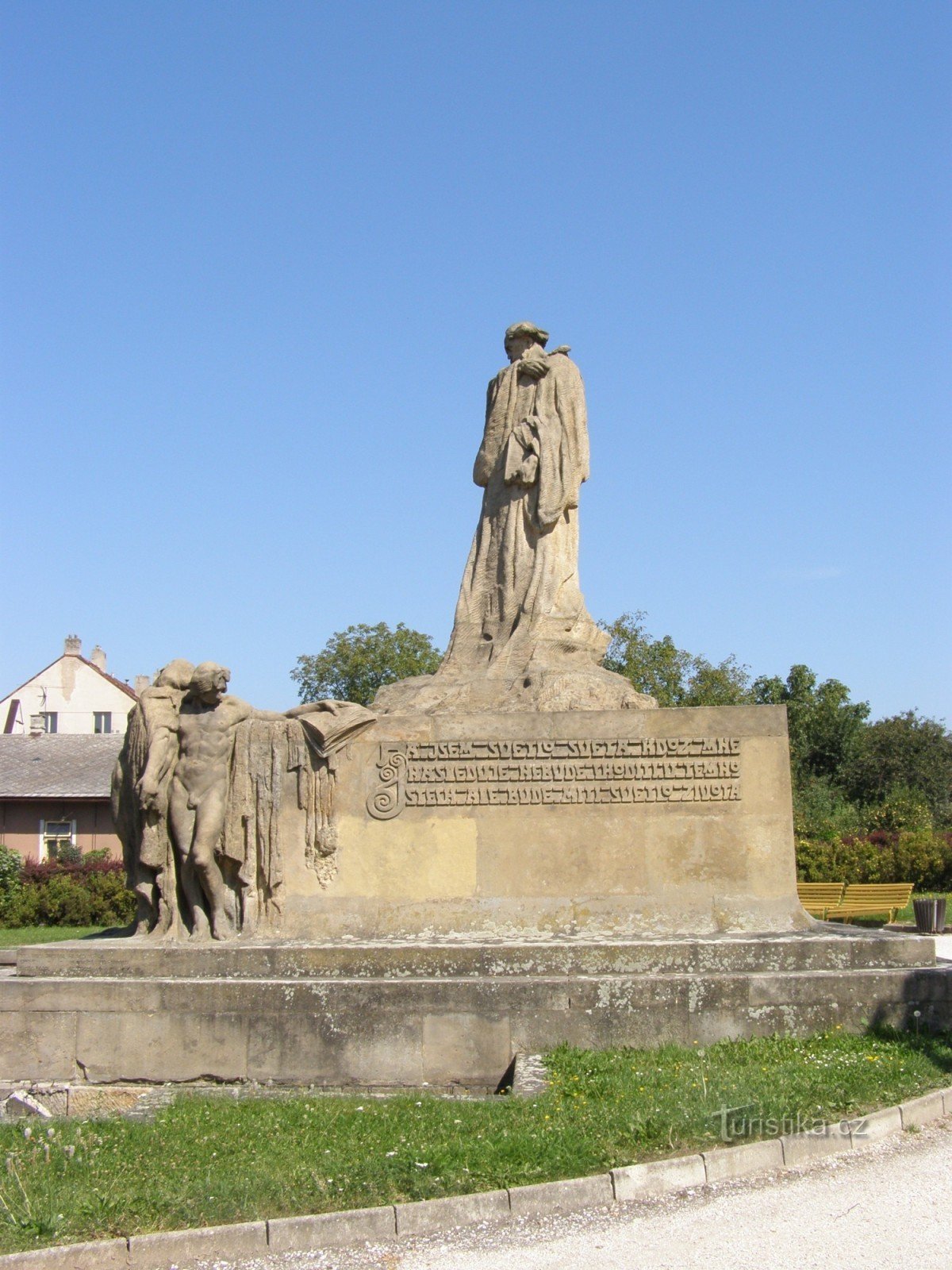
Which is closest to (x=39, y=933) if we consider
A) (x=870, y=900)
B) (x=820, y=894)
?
(x=820, y=894)

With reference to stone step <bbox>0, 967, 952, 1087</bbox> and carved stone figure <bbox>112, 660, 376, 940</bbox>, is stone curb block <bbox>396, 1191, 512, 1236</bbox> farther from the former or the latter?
carved stone figure <bbox>112, 660, 376, 940</bbox>

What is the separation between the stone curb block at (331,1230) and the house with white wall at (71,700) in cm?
4997

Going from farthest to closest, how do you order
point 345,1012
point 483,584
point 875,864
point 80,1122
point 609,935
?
point 875,864
point 483,584
point 609,935
point 345,1012
point 80,1122

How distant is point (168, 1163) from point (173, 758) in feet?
13.4

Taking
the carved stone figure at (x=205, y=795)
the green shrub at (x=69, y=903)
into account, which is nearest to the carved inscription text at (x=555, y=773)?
the carved stone figure at (x=205, y=795)

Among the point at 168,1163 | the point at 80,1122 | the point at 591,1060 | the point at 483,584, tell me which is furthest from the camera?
the point at 483,584

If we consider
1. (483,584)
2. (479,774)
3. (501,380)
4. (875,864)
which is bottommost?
(875,864)

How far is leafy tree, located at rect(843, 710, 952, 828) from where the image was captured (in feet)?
157

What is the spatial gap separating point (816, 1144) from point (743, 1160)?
49 centimetres

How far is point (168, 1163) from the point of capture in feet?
19.8

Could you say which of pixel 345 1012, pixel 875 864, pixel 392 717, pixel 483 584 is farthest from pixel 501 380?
pixel 875 864

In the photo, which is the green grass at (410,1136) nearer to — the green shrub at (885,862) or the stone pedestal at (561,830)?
the stone pedestal at (561,830)

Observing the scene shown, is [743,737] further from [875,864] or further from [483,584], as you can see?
[875,864]

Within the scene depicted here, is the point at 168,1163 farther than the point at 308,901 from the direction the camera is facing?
No
